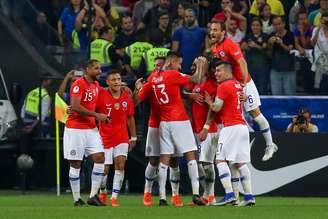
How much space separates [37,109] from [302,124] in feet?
20.2

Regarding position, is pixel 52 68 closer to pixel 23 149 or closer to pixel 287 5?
pixel 23 149

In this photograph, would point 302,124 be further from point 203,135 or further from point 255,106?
point 203,135

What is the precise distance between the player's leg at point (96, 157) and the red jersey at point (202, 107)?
1.72 m

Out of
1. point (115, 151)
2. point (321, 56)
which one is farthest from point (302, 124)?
point (115, 151)

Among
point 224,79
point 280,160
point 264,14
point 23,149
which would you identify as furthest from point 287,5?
point 224,79

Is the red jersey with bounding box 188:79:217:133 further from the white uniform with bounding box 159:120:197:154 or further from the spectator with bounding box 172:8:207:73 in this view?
the spectator with bounding box 172:8:207:73

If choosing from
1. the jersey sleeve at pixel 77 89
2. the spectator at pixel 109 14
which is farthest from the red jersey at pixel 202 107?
the spectator at pixel 109 14

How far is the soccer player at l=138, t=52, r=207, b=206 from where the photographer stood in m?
24.2

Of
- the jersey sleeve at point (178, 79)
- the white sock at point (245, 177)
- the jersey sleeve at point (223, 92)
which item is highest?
the jersey sleeve at point (178, 79)

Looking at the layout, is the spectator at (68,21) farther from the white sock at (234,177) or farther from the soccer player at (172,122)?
the white sock at (234,177)

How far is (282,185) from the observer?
2867cm

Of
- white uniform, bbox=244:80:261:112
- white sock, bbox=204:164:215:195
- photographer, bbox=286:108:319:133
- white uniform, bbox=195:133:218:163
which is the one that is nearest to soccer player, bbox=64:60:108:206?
white uniform, bbox=195:133:218:163

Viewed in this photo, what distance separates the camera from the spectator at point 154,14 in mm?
31359

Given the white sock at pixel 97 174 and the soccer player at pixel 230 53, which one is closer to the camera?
the soccer player at pixel 230 53
